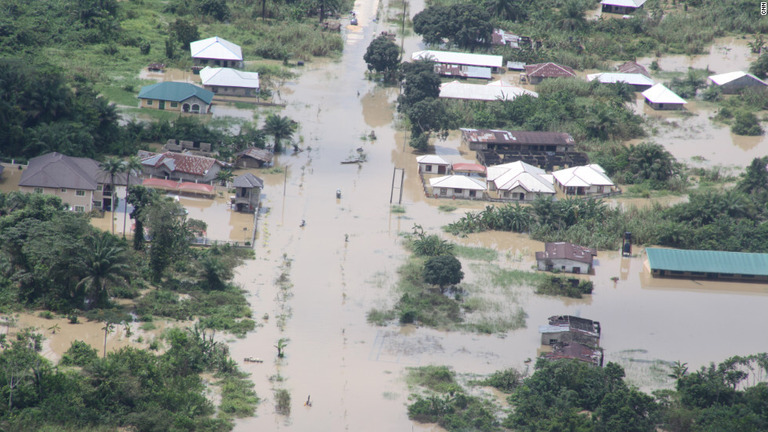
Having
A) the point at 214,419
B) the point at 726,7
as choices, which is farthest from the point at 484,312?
the point at 726,7

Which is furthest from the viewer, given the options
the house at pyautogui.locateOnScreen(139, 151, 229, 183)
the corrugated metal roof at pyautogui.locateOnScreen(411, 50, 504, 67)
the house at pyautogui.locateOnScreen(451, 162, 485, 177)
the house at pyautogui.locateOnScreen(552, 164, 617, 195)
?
the corrugated metal roof at pyautogui.locateOnScreen(411, 50, 504, 67)

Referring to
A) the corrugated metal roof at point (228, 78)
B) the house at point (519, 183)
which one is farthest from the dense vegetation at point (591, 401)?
the corrugated metal roof at point (228, 78)

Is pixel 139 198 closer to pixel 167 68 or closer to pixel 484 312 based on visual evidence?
pixel 484 312

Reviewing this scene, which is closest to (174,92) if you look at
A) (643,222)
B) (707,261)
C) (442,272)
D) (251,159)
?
(251,159)

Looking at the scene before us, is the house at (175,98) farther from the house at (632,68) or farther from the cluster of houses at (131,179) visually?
the house at (632,68)

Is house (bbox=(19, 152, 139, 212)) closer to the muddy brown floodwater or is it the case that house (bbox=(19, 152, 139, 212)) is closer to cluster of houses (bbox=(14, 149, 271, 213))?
cluster of houses (bbox=(14, 149, 271, 213))

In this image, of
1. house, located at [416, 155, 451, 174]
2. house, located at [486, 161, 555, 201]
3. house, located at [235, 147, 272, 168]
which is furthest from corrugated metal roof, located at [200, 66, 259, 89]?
house, located at [486, 161, 555, 201]

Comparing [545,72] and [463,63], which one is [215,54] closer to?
[463,63]
